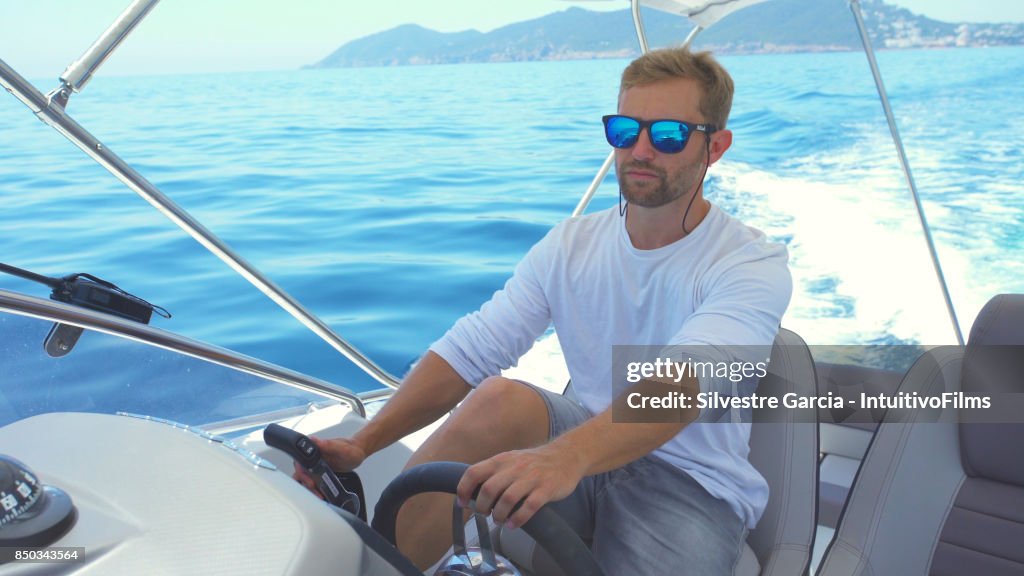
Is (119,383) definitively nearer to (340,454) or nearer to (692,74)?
(340,454)

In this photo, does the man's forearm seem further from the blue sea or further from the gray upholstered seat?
the blue sea

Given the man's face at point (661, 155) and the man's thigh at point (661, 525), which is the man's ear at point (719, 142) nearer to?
the man's face at point (661, 155)

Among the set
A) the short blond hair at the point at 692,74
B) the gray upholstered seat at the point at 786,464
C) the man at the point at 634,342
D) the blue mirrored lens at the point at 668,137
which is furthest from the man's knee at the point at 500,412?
the short blond hair at the point at 692,74

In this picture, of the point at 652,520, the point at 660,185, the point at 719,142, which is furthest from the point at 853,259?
the point at 652,520

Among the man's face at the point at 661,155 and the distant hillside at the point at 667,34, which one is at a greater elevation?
the distant hillside at the point at 667,34

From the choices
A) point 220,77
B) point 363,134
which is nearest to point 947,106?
point 363,134

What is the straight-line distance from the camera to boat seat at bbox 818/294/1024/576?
4.65ft

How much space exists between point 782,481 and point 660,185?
0.55m

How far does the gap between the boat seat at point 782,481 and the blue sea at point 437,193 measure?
10.5ft

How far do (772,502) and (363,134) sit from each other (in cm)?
923

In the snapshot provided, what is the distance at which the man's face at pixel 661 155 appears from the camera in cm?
159

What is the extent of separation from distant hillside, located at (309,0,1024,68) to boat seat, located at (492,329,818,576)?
12.0 meters

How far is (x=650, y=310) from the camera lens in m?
1.63

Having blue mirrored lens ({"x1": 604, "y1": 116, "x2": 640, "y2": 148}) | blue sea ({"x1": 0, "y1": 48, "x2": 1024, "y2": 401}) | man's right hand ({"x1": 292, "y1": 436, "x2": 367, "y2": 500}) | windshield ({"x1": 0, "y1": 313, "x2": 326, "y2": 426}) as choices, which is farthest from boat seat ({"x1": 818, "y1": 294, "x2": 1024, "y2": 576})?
blue sea ({"x1": 0, "y1": 48, "x2": 1024, "y2": 401})
